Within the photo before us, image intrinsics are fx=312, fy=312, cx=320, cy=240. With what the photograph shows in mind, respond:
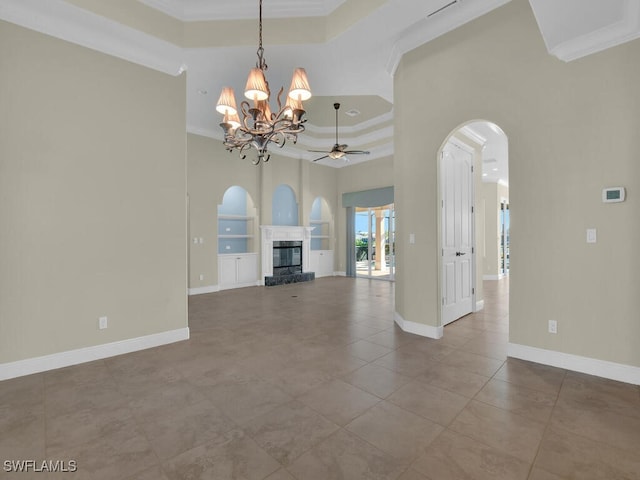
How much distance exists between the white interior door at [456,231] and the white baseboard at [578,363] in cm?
109

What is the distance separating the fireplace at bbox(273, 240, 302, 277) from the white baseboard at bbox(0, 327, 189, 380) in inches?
192

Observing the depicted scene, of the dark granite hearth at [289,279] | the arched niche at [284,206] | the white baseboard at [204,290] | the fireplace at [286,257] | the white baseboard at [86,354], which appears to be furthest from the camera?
the arched niche at [284,206]

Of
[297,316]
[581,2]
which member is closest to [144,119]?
[297,316]

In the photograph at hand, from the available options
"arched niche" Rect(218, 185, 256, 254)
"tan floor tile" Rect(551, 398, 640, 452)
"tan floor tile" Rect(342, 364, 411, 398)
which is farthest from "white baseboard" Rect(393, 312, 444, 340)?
"arched niche" Rect(218, 185, 256, 254)

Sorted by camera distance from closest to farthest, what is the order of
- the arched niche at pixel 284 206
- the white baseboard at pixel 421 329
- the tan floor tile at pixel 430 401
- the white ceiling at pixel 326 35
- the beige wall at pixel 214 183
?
the tan floor tile at pixel 430 401
the white ceiling at pixel 326 35
the white baseboard at pixel 421 329
the beige wall at pixel 214 183
the arched niche at pixel 284 206

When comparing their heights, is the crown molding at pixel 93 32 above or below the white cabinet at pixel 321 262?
above

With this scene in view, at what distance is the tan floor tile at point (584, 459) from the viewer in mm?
1651

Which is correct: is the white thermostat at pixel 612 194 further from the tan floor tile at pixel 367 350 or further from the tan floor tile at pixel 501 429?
the tan floor tile at pixel 367 350

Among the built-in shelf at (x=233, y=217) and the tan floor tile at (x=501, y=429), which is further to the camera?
the built-in shelf at (x=233, y=217)

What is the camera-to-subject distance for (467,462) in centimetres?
174

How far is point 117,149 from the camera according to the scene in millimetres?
3502

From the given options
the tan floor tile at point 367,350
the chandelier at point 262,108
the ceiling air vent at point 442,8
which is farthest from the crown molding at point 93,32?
the tan floor tile at point 367,350

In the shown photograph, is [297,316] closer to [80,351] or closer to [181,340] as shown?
[181,340]

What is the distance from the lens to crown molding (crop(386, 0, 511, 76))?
3.35 meters
